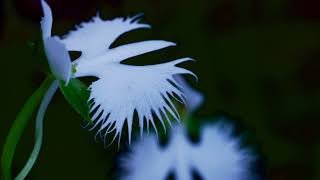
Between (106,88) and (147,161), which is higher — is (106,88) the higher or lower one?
the higher one

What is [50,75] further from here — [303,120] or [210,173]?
[303,120]

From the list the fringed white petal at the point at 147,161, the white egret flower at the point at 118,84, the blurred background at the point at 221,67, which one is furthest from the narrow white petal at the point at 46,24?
the blurred background at the point at 221,67

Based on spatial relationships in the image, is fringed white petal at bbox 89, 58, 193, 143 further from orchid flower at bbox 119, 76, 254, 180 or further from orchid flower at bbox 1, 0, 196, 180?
orchid flower at bbox 119, 76, 254, 180

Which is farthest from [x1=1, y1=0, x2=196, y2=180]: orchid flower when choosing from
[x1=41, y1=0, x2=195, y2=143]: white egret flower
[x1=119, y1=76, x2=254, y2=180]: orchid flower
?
[x1=119, y1=76, x2=254, y2=180]: orchid flower

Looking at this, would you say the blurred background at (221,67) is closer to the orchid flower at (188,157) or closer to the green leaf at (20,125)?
the orchid flower at (188,157)

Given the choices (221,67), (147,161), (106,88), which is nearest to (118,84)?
(106,88)

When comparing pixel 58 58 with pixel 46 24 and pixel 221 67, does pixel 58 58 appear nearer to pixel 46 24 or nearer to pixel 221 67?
pixel 46 24

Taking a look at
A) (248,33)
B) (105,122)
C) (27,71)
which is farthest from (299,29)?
(105,122)
